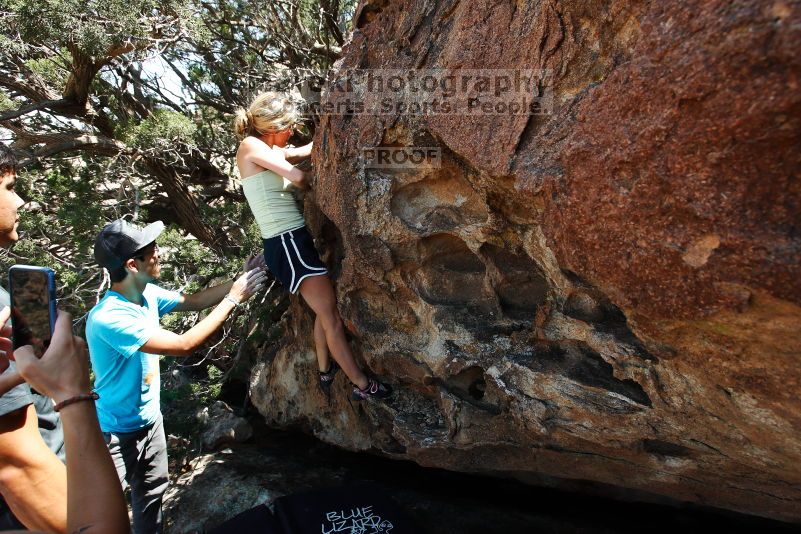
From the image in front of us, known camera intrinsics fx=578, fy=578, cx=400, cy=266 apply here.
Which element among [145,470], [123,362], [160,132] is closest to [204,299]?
[123,362]

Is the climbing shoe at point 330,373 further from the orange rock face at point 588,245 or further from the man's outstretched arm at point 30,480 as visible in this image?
the man's outstretched arm at point 30,480

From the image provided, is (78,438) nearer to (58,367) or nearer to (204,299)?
(58,367)

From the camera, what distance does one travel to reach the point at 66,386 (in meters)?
1.65

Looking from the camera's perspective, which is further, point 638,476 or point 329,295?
point 329,295

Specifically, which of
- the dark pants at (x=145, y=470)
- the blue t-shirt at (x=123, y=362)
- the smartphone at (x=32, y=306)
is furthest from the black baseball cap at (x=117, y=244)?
the smartphone at (x=32, y=306)

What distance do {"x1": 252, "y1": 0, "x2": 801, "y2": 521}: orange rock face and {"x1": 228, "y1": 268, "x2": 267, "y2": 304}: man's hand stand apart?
0.47 metres

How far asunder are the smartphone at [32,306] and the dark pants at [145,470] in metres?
1.80

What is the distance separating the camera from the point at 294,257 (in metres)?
3.39

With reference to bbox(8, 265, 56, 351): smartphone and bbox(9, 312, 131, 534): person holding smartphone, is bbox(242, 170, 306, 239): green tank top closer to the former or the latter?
bbox(8, 265, 56, 351): smartphone

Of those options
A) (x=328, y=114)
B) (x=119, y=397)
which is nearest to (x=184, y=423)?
(x=119, y=397)

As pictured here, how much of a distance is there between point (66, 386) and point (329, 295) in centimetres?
196

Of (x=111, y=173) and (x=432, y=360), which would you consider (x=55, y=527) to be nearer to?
(x=432, y=360)

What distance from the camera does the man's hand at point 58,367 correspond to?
1646 mm

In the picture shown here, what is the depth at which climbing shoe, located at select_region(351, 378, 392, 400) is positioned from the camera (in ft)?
11.8
